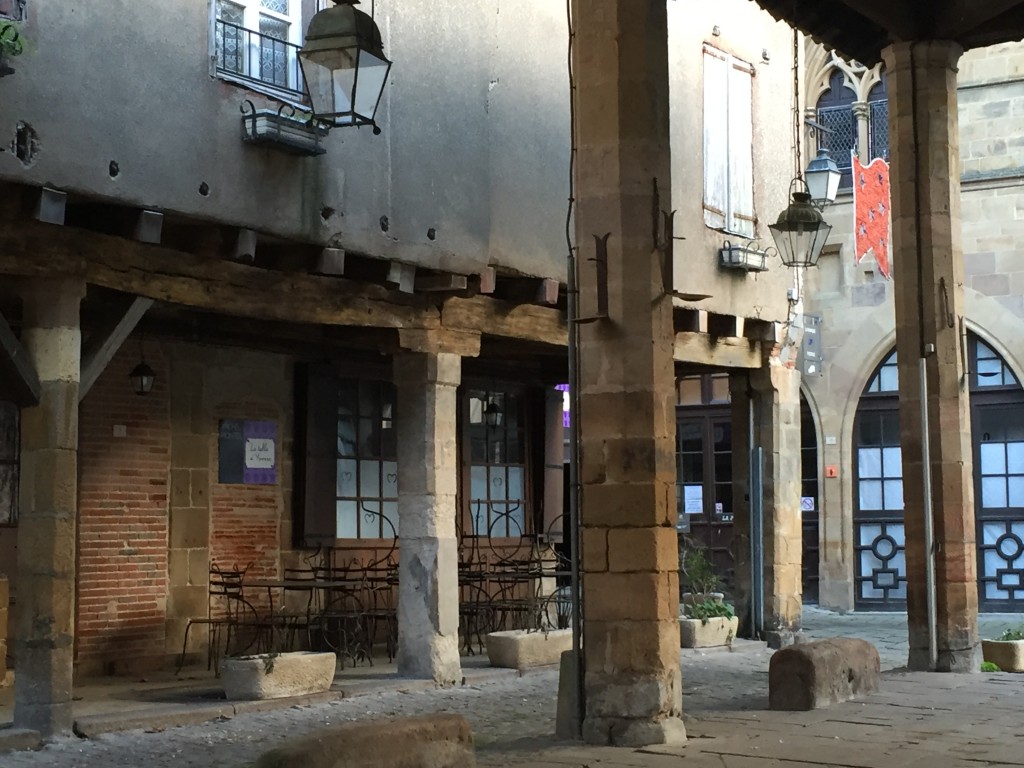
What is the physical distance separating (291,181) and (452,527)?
10.7 ft

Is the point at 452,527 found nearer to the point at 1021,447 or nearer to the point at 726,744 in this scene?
the point at 726,744

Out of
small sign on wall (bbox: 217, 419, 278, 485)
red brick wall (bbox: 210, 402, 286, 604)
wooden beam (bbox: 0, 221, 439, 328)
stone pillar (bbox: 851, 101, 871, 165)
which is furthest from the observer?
stone pillar (bbox: 851, 101, 871, 165)

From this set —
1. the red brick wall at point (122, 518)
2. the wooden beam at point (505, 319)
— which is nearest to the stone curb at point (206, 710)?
the red brick wall at point (122, 518)

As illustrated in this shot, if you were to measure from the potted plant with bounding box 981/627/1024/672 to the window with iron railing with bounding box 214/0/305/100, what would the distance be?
6999mm

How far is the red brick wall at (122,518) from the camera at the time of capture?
11578 mm

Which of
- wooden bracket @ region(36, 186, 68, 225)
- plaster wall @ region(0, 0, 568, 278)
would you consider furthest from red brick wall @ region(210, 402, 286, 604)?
wooden bracket @ region(36, 186, 68, 225)

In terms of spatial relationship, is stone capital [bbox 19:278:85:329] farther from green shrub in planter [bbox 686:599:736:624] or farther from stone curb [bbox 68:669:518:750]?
green shrub in planter [bbox 686:599:736:624]

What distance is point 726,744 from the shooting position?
299 inches

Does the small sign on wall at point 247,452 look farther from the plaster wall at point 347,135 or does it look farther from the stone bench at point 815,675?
the stone bench at point 815,675

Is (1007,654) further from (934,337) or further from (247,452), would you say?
(247,452)

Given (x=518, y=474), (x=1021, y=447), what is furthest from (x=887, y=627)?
(x=518, y=474)

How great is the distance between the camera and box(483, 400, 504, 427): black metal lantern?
50.7 feet

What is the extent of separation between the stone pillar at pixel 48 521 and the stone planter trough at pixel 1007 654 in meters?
7.29

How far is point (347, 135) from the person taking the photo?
10312 mm
